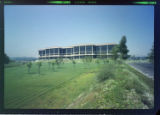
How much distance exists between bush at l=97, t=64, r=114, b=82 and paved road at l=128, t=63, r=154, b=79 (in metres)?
0.46

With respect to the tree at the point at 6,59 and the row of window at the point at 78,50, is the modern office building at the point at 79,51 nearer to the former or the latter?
the row of window at the point at 78,50

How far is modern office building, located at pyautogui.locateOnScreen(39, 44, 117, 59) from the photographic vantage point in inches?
137

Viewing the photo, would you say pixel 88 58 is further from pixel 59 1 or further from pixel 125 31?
pixel 59 1

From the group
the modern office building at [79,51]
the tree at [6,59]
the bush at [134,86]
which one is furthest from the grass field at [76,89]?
the modern office building at [79,51]

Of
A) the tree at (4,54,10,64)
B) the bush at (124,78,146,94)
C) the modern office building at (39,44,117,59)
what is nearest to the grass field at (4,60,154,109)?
the bush at (124,78,146,94)

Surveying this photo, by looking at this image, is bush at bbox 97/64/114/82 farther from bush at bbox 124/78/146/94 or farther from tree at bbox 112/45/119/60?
bush at bbox 124/78/146/94

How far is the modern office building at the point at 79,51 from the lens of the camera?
3.47 meters

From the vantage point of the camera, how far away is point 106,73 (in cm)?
352

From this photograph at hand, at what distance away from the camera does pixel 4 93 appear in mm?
3381

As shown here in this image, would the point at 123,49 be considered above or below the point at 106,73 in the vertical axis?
above

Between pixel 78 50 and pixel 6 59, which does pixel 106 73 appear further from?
pixel 6 59

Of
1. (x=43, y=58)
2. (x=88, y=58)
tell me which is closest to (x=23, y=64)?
(x=43, y=58)

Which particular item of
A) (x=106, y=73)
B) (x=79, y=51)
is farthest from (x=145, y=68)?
(x=79, y=51)

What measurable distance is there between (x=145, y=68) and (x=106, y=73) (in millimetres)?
822
